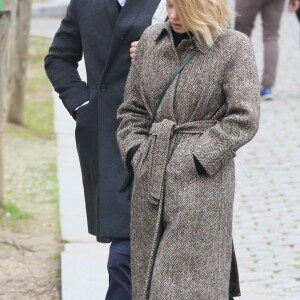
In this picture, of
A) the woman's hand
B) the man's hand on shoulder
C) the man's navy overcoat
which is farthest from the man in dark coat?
the man's hand on shoulder

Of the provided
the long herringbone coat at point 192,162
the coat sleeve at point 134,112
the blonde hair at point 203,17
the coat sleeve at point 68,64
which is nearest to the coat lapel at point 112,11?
the coat sleeve at point 68,64

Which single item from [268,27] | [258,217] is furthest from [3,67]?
[268,27]

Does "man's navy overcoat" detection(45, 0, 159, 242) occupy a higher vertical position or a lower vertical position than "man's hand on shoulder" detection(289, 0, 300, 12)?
higher

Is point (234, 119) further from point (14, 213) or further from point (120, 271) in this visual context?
point (14, 213)

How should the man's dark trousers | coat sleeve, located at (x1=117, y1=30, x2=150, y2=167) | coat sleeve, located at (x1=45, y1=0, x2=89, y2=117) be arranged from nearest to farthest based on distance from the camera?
coat sleeve, located at (x1=117, y1=30, x2=150, y2=167), the man's dark trousers, coat sleeve, located at (x1=45, y1=0, x2=89, y2=117)

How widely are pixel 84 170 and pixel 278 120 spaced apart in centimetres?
582

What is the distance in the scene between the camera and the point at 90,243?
614 cm

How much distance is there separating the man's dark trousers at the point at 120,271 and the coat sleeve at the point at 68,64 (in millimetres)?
621

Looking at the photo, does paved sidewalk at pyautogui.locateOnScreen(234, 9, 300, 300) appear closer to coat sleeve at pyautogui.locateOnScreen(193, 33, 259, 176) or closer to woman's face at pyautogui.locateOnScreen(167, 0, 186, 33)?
coat sleeve at pyautogui.locateOnScreen(193, 33, 259, 176)

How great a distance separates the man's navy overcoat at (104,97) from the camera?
4.01 m

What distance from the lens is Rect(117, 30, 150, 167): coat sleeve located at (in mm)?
3635

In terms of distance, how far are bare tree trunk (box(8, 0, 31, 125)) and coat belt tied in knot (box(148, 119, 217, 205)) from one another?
21.6 ft

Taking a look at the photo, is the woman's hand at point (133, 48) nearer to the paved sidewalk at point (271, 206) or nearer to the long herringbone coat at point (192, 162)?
the long herringbone coat at point (192, 162)

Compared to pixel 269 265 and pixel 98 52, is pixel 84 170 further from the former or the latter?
pixel 269 265
